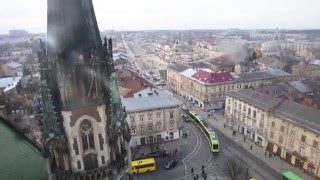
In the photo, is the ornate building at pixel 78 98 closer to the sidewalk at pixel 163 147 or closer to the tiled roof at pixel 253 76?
the sidewalk at pixel 163 147

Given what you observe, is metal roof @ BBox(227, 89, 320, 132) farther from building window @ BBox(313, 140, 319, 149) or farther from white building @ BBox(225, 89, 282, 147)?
building window @ BBox(313, 140, 319, 149)

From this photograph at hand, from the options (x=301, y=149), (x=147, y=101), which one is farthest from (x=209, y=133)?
(x=301, y=149)

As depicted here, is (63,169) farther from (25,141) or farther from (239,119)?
(239,119)

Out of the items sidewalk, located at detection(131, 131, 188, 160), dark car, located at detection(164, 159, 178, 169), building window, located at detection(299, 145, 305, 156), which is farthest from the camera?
sidewalk, located at detection(131, 131, 188, 160)

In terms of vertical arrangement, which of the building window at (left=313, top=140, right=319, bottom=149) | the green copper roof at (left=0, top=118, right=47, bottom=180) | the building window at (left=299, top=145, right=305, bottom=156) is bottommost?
the building window at (left=299, top=145, right=305, bottom=156)

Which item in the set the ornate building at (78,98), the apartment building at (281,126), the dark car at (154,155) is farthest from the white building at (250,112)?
the ornate building at (78,98)

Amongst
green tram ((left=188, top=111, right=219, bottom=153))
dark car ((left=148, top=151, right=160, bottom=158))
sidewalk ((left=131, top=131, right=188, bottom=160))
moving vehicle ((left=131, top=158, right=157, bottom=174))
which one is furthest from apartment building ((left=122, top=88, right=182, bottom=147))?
moving vehicle ((left=131, top=158, right=157, bottom=174))
